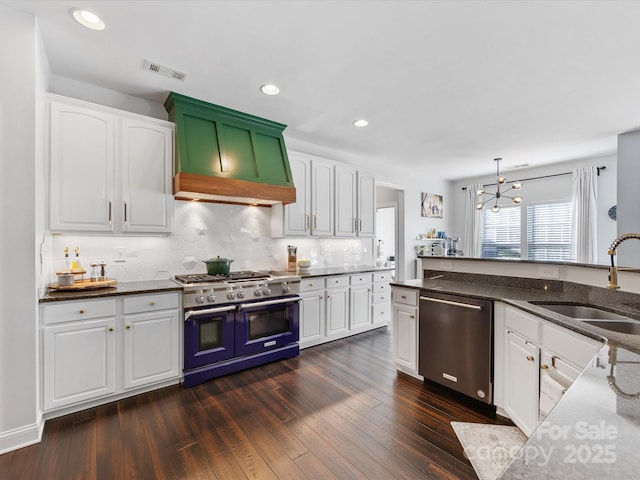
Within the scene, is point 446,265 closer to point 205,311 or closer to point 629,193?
point 205,311

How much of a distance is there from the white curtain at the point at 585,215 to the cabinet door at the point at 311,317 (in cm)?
457

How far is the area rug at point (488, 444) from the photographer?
1.82 m

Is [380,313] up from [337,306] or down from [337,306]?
down

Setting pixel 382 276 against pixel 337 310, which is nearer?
pixel 337 310

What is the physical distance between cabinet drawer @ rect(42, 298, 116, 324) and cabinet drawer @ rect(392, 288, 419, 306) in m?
2.56

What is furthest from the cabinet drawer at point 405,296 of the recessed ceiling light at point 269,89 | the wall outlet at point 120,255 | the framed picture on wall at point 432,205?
the framed picture on wall at point 432,205

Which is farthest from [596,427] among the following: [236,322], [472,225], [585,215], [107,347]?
[472,225]

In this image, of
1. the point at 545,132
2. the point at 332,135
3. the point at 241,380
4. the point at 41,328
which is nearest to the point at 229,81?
the point at 332,135

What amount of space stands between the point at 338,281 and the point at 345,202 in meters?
1.25

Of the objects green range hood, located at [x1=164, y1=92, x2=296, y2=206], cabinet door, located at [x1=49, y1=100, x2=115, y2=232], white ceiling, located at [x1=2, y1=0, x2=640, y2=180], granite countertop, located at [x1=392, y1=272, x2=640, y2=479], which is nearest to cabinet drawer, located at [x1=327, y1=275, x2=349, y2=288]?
green range hood, located at [x1=164, y1=92, x2=296, y2=206]

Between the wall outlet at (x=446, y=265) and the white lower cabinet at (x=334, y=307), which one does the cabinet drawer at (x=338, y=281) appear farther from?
the wall outlet at (x=446, y=265)

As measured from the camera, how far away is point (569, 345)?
5.57 ft

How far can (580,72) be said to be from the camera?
2.61m

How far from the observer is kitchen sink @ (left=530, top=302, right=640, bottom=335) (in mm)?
1819
